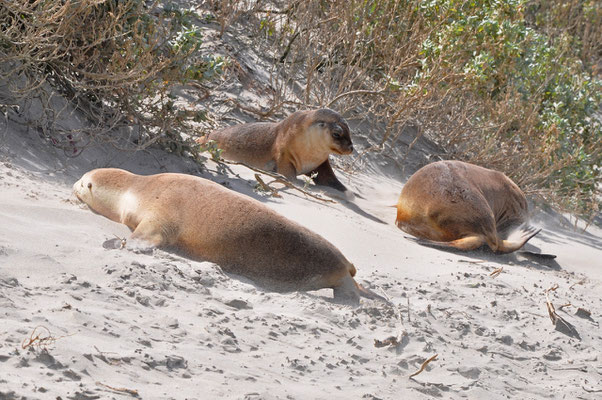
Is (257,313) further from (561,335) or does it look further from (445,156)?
(445,156)

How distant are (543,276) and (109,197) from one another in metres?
3.02

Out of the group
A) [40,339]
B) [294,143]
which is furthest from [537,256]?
[40,339]

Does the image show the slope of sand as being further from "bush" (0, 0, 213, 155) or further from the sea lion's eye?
the sea lion's eye

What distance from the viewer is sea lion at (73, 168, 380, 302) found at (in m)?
4.42

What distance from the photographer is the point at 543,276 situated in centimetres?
611

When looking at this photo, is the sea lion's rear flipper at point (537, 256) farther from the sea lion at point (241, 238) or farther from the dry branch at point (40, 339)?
the dry branch at point (40, 339)

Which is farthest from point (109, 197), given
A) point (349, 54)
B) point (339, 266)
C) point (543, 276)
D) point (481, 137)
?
point (481, 137)

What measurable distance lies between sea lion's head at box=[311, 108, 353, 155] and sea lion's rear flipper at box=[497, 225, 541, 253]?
166 cm

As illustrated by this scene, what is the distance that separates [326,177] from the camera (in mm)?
7973

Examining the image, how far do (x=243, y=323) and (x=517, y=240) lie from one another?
386 cm

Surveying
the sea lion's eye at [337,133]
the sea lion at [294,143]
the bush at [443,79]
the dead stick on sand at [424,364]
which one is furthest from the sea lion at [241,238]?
the bush at [443,79]

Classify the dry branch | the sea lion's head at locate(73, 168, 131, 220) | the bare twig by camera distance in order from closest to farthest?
the dry branch < the sea lion's head at locate(73, 168, 131, 220) < the bare twig

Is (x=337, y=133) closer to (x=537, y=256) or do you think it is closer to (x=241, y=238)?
(x=537, y=256)

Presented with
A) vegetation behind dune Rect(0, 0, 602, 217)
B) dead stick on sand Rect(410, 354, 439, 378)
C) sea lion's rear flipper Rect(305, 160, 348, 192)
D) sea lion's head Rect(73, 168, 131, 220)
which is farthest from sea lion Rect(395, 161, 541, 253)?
dead stick on sand Rect(410, 354, 439, 378)
